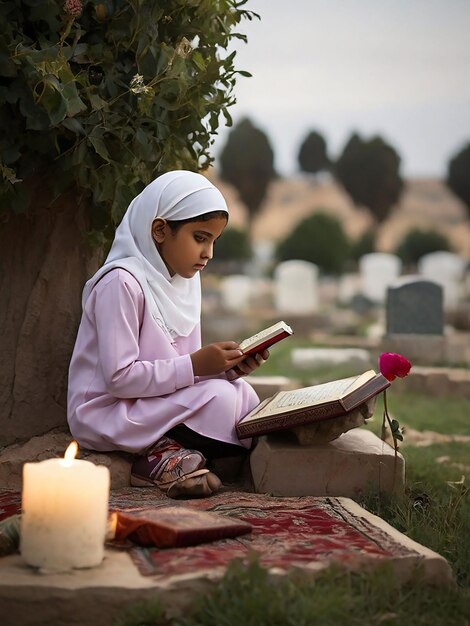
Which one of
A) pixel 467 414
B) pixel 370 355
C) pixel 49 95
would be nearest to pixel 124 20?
pixel 49 95

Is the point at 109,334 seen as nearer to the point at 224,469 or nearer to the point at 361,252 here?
the point at 224,469

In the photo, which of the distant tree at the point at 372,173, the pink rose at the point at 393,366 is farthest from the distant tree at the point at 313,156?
the pink rose at the point at 393,366

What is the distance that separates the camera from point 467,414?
8.13 metres

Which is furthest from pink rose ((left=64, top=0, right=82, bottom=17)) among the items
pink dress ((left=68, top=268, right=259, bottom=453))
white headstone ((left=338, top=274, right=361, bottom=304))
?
white headstone ((left=338, top=274, right=361, bottom=304))

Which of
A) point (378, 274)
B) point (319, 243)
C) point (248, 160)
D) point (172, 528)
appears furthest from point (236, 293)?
point (248, 160)

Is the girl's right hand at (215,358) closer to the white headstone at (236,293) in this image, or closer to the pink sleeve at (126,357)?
the pink sleeve at (126,357)

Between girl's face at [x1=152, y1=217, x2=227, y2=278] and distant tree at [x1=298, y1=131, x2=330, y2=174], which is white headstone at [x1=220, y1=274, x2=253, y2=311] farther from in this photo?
distant tree at [x1=298, y1=131, x2=330, y2=174]

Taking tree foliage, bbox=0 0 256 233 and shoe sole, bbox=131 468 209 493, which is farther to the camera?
tree foliage, bbox=0 0 256 233

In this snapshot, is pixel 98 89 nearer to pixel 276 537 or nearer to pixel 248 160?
pixel 276 537

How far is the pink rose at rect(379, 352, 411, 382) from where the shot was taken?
3.65 m

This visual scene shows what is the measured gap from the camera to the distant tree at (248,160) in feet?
158

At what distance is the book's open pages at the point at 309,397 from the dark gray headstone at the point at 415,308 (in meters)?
7.37

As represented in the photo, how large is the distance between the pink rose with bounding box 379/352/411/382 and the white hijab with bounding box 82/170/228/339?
0.87 meters

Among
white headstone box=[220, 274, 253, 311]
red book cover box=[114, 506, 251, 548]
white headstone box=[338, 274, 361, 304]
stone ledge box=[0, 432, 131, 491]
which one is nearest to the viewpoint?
red book cover box=[114, 506, 251, 548]
